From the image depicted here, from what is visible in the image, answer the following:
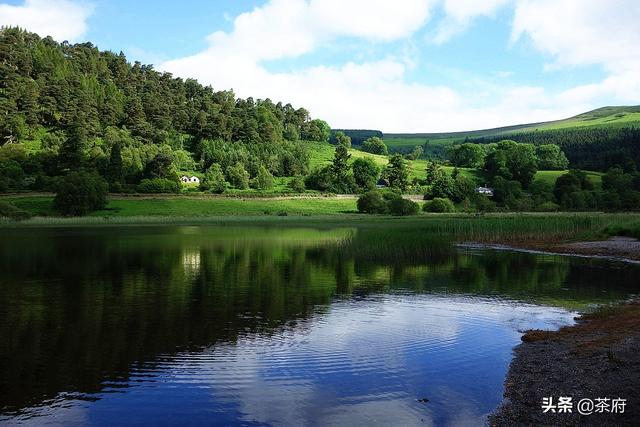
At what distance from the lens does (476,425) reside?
1189cm

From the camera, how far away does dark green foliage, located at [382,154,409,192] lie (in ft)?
513

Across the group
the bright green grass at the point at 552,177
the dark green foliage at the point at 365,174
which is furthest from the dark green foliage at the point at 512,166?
the dark green foliage at the point at 365,174

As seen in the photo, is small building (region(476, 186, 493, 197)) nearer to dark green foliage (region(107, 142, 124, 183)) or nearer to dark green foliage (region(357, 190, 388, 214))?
dark green foliage (region(357, 190, 388, 214))

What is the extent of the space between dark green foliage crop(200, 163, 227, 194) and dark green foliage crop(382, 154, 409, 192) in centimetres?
4765

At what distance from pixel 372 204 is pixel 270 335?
4137 inches

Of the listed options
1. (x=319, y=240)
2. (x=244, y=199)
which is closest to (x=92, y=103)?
(x=244, y=199)

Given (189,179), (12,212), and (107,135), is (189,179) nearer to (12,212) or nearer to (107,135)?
(107,135)

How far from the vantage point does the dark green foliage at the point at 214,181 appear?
136 m

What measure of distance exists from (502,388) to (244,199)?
117 m

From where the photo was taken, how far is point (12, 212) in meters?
95.0

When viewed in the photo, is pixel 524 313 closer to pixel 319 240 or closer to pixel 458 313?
pixel 458 313

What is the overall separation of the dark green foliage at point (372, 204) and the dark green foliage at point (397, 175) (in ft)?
97.6

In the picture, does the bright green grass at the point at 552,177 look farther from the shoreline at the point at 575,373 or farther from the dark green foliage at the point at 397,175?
the shoreline at the point at 575,373

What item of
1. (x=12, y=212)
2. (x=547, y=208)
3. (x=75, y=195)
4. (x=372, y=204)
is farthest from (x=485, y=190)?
(x=12, y=212)
